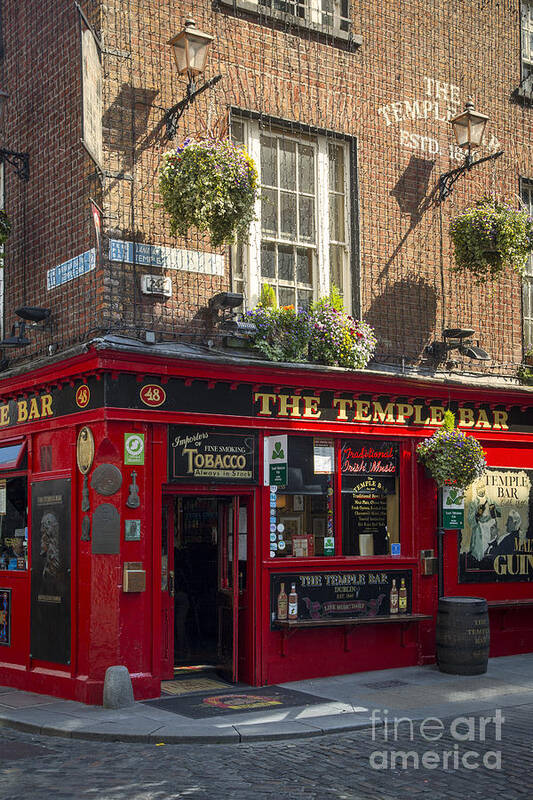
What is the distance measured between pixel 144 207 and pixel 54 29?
2997 millimetres

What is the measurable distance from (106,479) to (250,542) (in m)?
2.23

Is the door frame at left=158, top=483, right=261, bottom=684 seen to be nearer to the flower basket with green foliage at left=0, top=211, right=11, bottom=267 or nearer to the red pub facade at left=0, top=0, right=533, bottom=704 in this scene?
the red pub facade at left=0, top=0, right=533, bottom=704

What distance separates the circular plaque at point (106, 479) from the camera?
10969 mm

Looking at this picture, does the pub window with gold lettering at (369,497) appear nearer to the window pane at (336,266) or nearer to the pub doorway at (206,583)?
the pub doorway at (206,583)

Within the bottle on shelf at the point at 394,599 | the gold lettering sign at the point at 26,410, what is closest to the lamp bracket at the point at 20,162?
the gold lettering sign at the point at 26,410

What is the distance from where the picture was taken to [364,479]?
13.3m

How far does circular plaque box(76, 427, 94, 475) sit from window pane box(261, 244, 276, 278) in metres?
3.37

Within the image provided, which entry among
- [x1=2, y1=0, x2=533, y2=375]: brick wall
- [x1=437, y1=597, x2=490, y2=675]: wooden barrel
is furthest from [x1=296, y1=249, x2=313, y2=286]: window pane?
[x1=437, y1=597, x2=490, y2=675]: wooden barrel

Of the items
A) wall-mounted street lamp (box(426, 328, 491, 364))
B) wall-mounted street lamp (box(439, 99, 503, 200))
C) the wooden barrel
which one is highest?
wall-mounted street lamp (box(439, 99, 503, 200))

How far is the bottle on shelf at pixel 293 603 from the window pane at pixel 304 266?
13.9ft

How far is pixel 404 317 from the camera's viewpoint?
13977 millimetres

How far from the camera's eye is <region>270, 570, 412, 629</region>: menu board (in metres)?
12.2

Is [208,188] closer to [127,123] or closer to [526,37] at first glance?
[127,123]

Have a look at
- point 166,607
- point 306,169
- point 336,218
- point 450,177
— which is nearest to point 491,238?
point 450,177
